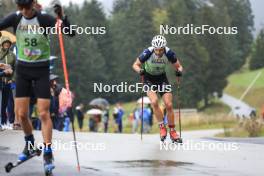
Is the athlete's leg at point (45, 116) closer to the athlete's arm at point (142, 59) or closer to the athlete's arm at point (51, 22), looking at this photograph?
the athlete's arm at point (51, 22)

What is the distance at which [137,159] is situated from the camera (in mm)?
12227

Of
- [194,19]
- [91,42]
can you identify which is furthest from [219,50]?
[91,42]

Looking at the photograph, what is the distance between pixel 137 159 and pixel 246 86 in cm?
13098

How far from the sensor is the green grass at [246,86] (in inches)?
4926

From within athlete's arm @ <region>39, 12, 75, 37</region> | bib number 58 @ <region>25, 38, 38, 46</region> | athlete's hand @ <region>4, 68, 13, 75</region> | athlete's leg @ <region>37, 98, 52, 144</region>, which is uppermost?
athlete's hand @ <region>4, 68, 13, 75</region>

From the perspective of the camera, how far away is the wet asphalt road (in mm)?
10367

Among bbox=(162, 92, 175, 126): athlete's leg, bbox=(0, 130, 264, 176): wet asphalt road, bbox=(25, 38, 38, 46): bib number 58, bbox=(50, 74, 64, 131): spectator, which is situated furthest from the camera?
bbox=(50, 74, 64, 131): spectator

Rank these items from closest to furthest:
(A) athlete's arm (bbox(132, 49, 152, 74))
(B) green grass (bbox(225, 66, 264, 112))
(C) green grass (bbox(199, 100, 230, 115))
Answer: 1. (A) athlete's arm (bbox(132, 49, 152, 74))
2. (C) green grass (bbox(199, 100, 230, 115))
3. (B) green grass (bbox(225, 66, 264, 112))

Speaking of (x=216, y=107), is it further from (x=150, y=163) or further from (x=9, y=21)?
(x=9, y=21)

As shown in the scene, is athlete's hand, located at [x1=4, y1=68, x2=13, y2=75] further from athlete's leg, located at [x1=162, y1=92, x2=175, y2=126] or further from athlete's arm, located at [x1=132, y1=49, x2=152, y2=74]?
athlete's leg, located at [x1=162, y1=92, x2=175, y2=126]

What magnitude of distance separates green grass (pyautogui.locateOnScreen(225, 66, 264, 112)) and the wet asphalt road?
104 m

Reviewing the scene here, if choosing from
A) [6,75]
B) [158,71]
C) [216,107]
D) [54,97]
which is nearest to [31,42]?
[158,71]

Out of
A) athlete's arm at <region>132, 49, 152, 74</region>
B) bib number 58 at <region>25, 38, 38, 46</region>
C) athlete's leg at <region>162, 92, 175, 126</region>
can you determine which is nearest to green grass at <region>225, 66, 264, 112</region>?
athlete's leg at <region>162, 92, 175, 126</region>

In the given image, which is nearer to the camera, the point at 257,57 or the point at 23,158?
the point at 23,158
